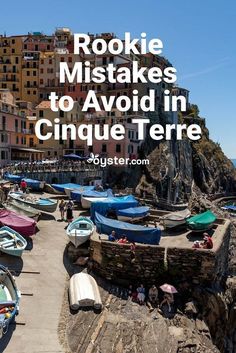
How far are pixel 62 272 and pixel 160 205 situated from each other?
36887 mm

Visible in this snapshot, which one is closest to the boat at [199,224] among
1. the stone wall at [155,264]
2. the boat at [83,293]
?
the stone wall at [155,264]

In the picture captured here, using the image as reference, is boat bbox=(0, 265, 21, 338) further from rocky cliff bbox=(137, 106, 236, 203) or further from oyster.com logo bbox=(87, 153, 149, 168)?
rocky cliff bbox=(137, 106, 236, 203)

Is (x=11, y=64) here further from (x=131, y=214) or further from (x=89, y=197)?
(x=131, y=214)

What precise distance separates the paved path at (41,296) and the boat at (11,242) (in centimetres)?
55

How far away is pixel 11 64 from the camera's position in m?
96.6

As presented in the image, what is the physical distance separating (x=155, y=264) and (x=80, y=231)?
16.4ft

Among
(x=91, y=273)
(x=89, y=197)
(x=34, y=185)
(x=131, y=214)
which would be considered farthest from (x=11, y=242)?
(x=34, y=185)

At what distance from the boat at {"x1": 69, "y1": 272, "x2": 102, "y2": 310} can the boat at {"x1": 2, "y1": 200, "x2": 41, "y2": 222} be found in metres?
9.48

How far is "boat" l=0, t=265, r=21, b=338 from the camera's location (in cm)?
1524

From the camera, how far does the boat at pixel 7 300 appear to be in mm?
15242

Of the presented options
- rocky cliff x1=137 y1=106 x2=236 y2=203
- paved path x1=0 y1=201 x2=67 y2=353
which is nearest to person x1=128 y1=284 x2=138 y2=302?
paved path x1=0 y1=201 x2=67 y2=353

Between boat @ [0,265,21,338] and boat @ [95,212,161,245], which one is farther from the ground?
boat @ [95,212,161,245]

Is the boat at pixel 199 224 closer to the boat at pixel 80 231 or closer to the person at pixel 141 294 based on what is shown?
the boat at pixel 80 231

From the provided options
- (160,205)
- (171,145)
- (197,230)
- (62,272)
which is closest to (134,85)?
(171,145)
